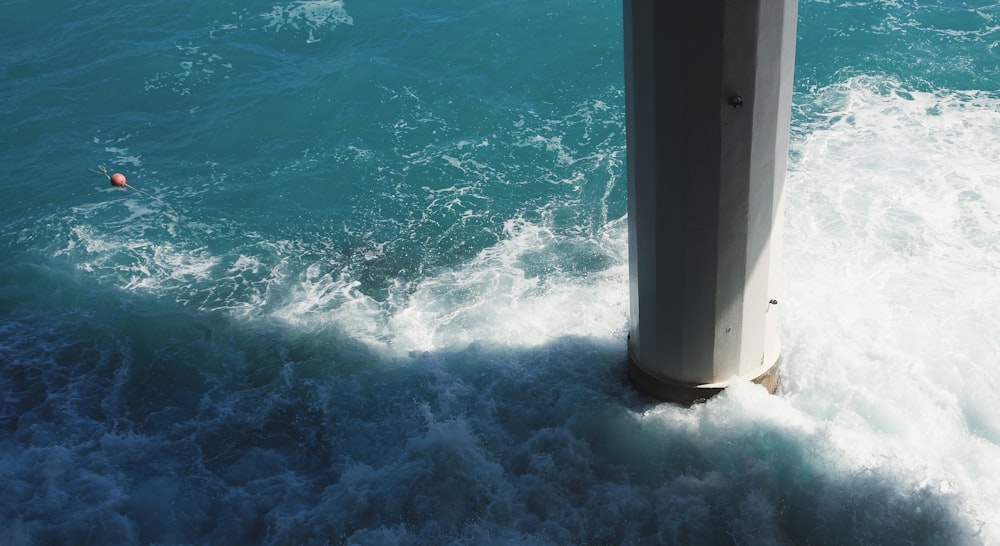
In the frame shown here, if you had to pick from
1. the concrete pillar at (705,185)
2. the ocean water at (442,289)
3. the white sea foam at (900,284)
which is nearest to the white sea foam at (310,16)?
the ocean water at (442,289)

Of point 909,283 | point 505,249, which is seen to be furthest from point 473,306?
point 909,283

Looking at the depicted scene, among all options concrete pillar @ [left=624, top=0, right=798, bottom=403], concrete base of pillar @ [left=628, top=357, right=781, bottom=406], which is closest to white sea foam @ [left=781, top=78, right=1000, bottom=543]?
concrete base of pillar @ [left=628, top=357, right=781, bottom=406]

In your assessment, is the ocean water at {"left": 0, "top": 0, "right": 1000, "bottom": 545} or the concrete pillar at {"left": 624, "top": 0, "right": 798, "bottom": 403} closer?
the concrete pillar at {"left": 624, "top": 0, "right": 798, "bottom": 403}

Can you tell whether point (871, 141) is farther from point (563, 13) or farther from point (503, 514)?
point (503, 514)

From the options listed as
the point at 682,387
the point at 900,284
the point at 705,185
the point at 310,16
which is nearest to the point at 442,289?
the point at 682,387

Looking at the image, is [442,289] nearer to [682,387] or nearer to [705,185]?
[682,387]

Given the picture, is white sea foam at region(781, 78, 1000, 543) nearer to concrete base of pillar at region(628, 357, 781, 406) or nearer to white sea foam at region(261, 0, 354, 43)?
concrete base of pillar at region(628, 357, 781, 406)

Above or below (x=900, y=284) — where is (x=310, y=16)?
above

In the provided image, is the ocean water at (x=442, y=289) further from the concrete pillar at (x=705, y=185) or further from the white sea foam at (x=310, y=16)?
the concrete pillar at (x=705, y=185)
